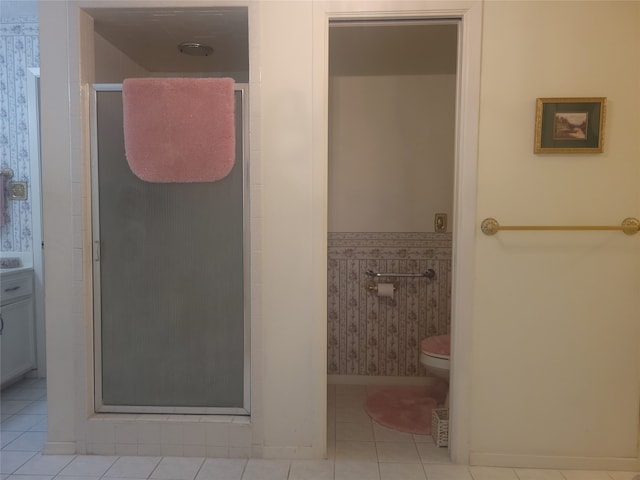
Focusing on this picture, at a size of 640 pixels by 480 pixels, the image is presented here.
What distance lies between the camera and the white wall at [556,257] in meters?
1.88

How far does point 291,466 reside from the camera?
77.5 inches

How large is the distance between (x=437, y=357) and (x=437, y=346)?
9 centimetres

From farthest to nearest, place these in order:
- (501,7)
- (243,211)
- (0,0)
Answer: (0,0) → (243,211) → (501,7)

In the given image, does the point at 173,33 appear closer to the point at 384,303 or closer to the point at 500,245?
the point at 500,245

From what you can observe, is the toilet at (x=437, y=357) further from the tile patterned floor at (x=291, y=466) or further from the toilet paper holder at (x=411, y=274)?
the toilet paper holder at (x=411, y=274)

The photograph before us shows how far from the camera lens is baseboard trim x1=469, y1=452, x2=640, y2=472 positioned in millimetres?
1970

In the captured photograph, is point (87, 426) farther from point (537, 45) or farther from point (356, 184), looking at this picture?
point (537, 45)

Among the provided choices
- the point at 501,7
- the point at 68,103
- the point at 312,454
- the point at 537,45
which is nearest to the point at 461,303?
the point at 312,454

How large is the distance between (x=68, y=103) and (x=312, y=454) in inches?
76.2

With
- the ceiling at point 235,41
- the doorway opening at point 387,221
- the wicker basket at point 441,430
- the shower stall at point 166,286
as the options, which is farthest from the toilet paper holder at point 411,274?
the ceiling at point 235,41

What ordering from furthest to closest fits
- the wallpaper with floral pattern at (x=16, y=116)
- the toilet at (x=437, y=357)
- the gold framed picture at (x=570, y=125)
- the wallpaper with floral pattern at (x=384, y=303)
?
the wallpaper with floral pattern at (x=384, y=303), the wallpaper with floral pattern at (x=16, y=116), the toilet at (x=437, y=357), the gold framed picture at (x=570, y=125)

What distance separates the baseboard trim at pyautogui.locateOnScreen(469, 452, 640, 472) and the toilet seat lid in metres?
0.54

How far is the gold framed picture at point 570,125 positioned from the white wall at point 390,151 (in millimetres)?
1047

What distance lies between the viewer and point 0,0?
265cm
